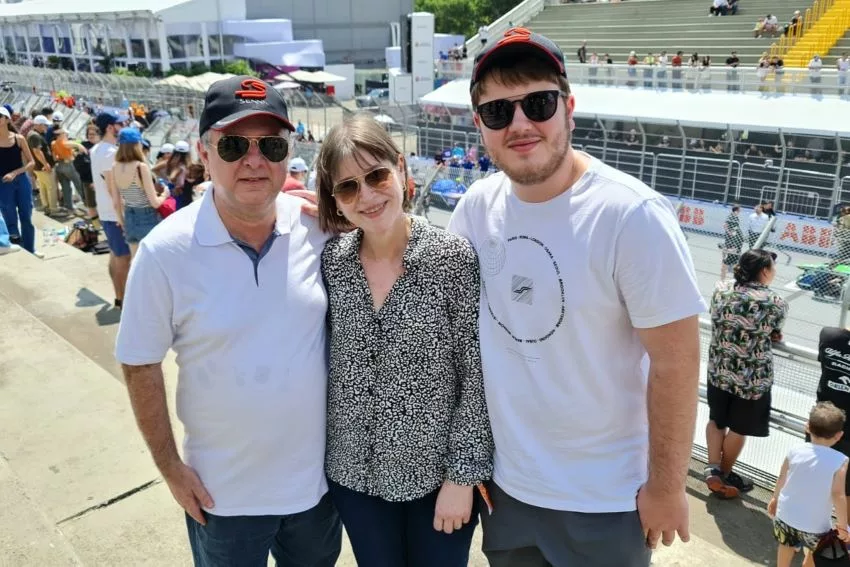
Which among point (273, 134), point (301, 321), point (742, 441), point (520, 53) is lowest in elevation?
point (742, 441)

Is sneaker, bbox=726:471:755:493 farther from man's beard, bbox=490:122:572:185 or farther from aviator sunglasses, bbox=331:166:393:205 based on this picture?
aviator sunglasses, bbox=331:166:393:205

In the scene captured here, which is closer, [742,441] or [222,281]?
[222,281]

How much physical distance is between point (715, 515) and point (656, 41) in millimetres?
28450

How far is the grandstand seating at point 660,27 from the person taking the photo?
87.4 feet

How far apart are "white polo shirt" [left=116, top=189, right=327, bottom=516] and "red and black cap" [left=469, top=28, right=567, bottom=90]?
778 millimetres

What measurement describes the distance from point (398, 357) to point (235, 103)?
89 cm

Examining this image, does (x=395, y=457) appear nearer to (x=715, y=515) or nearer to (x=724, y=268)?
(x=715, y=515)

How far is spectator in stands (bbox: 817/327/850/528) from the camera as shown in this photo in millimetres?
3889

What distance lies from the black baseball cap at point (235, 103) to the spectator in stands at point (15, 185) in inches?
240

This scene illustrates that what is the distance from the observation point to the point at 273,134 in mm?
2045

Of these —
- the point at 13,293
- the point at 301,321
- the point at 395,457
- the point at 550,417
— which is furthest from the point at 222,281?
the point at 13,293

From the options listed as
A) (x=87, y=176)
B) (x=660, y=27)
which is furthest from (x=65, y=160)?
(x=660, y=27)

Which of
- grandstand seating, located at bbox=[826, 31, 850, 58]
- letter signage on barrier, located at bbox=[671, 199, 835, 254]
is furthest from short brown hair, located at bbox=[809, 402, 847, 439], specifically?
grandstand seating, located at bbox=[826, 31, 850, 58]

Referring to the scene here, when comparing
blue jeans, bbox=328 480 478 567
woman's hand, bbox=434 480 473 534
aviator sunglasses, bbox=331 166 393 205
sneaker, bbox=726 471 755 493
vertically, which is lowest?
sneaker, bbox=726 471 755 493
